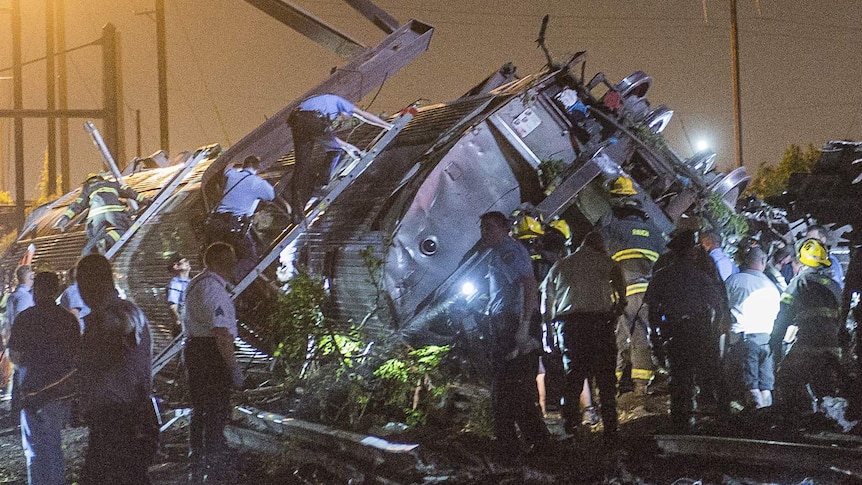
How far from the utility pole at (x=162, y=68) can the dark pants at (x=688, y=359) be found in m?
20.2

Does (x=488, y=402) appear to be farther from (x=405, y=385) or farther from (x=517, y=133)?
(x=517, y=133)

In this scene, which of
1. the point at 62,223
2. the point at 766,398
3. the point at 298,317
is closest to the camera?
the point at 766,398

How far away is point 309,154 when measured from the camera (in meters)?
8.91

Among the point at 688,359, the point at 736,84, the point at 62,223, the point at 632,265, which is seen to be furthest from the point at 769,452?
the point at 736,84

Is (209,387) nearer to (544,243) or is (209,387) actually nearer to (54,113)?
(544,243)

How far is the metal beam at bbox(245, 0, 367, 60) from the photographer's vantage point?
10875 millimetres

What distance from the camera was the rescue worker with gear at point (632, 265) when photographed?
8266 mm

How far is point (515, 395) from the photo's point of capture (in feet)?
20.0

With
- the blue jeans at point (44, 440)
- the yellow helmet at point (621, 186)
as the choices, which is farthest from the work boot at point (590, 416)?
the blue jeans at point (44, 440)

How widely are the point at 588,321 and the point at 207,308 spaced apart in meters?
2.69

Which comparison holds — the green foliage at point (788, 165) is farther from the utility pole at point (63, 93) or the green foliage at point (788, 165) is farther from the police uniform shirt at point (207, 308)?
the police uniform shirt at point (207, 308)

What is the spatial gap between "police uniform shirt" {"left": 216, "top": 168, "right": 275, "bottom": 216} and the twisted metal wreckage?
0.50 metres

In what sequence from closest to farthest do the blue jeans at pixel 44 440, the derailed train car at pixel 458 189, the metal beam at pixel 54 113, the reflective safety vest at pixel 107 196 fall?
the blue jeans at pixel 44 440
the derailed train car at pixel 458 189
the reflective safety vest at pixel 107 196
the metal beam at pixel 54 113

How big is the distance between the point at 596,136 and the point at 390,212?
8.34 ft
